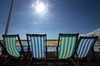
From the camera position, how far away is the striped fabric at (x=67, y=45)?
5.64 feet

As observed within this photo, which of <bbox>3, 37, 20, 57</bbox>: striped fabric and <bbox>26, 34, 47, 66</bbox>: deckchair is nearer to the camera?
<bbox>26, 34, 47, 66</bbox>: deckchair

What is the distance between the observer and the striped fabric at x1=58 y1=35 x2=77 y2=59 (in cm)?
172

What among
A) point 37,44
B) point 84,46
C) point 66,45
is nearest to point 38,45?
point 37,44

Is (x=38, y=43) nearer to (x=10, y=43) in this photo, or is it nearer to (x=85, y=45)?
(x=10, y=43)

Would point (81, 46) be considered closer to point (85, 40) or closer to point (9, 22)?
point (85, 40)

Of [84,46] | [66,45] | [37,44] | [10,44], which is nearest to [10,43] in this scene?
[10,44]

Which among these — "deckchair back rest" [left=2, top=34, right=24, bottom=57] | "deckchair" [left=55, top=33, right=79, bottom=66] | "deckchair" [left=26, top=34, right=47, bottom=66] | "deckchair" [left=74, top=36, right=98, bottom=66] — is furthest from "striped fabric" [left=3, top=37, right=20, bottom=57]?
"deckchair" [left=74, top=36, right=98, bottom=66]

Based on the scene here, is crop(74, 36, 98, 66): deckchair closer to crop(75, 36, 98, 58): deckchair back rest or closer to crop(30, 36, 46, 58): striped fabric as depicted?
crop(75, 36, 98, 58): deckchair back rest

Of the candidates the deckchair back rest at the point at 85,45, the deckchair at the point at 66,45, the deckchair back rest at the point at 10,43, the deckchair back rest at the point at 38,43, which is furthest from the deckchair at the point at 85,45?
the deckchair back rest at the point at 10,43

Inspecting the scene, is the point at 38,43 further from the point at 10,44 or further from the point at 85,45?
the point at 85,45

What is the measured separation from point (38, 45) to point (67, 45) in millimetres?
1035

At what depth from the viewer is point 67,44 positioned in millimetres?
1783

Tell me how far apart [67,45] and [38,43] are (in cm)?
103

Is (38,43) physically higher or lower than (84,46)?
higher
